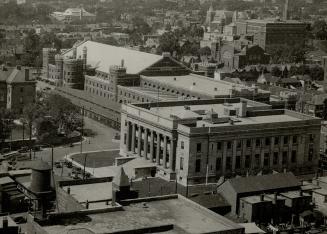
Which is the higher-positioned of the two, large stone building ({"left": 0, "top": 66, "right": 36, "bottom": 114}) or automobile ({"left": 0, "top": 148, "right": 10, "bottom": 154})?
large stone building ({"left": 0, "top": 66, "right": 36, "bottom": 114})

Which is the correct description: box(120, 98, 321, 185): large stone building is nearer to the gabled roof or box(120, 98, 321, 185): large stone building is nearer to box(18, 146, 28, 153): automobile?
the gabled roof

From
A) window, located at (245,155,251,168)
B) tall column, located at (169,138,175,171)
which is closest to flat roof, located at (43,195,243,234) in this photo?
tall column, located at (169,138,175,171)

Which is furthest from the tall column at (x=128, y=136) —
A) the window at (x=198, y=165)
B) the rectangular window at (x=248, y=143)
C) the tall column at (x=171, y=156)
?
the rectangular window at (x=248, y=143)

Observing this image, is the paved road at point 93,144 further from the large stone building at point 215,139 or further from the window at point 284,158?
the window at point 284,158

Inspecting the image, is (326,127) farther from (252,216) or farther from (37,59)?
(37,59)

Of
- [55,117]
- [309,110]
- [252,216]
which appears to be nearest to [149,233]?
[252,216]

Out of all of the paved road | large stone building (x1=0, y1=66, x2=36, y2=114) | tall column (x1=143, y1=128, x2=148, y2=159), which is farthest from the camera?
large stone building (x1=0, y1=66, x2=36, y2=114)

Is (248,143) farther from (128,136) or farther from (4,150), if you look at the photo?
(4,150)
